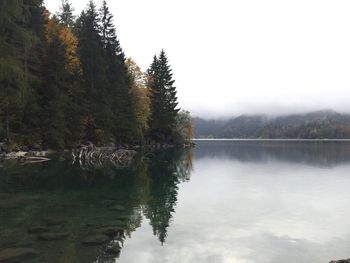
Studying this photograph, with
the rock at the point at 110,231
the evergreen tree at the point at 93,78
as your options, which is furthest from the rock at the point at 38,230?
the evergreen tree at the point at 93,78

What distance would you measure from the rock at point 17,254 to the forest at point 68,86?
17092 millimetres

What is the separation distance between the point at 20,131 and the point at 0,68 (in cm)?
2121

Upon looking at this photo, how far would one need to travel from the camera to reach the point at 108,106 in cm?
6059

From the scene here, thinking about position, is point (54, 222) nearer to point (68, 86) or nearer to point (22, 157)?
point (22, 157)

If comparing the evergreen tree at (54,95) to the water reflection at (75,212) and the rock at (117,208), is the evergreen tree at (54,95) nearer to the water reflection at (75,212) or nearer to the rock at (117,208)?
the water reflection at (75,212)

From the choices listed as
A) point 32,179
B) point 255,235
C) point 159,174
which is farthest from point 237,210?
point 159,174

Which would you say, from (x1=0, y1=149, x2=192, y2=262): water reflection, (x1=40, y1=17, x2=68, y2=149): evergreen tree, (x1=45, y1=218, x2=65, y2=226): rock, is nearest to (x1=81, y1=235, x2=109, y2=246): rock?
(x1=0, y1=149, x2=192, y2=262): water reflection

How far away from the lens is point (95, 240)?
1281 centimetres

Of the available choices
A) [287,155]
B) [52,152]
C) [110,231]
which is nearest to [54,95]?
[52,152]

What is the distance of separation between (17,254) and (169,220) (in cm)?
683

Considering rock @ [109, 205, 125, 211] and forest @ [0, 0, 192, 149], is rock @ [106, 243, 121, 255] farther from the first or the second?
forest @ [0, 0, 192, 149]

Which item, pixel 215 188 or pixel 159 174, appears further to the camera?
pixel 159 174

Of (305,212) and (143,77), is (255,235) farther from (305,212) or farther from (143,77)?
(143,77)

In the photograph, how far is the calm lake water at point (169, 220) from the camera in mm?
11945
